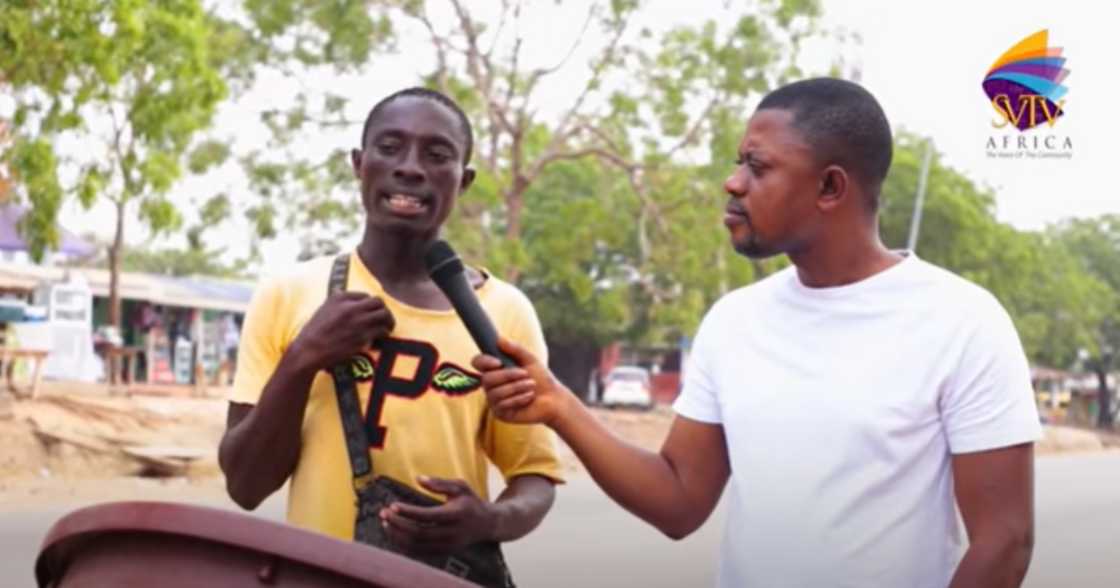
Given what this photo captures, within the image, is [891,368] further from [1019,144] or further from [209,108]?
[209,108]

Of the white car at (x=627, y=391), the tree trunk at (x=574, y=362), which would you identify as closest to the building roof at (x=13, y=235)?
the white car at (x=627, y=391)

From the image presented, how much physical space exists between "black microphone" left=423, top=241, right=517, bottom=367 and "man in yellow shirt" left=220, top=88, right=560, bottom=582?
12cm

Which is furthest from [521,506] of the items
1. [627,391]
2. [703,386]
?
[627,391]

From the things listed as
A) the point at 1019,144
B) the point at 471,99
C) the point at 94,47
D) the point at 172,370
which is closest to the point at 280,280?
the point at 1019,144

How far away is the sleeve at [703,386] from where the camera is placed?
2449 mm

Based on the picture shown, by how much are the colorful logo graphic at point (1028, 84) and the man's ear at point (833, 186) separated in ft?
25.2

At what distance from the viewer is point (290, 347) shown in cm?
245

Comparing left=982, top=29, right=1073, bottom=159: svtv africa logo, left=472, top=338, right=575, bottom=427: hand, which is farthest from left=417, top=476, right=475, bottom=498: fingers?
left=982, top=29, right=1073, bottom=159: svtv africa logo

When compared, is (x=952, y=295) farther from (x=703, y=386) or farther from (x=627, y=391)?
(x=627, y=391)

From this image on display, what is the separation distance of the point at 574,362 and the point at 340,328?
1647 inches

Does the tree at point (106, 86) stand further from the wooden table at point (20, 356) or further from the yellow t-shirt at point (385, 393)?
the yellow t-shirt at point (385, 393)

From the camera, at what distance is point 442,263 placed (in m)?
2.39

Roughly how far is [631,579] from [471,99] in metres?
13.0

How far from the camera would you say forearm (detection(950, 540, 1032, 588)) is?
7.09ft
